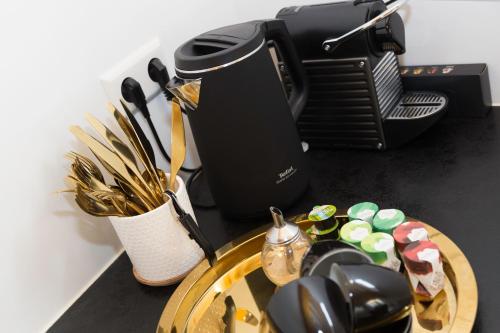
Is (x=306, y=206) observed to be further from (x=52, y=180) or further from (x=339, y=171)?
(x=52, y=180)

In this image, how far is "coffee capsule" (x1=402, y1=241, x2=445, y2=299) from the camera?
590 millimetres

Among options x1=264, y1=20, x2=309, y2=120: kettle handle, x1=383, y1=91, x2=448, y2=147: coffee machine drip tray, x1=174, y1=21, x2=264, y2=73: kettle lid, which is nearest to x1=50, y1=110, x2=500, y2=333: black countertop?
x1=383, y1=91, x2=448, y2=147: coffee machine drip tray

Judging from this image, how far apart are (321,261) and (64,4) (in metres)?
0.50

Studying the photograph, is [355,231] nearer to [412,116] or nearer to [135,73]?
[412,116]

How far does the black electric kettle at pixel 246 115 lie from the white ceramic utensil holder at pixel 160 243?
7 centimetres

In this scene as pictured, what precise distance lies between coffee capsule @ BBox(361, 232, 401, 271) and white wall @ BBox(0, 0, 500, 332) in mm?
406

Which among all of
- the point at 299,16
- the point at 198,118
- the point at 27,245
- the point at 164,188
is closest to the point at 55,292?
the point at 27,245

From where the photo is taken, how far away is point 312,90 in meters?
0.89

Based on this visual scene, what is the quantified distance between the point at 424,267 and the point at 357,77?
0.34m

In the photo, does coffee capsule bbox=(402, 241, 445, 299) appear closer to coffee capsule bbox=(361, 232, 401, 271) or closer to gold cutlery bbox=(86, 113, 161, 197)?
coffee capsule bbox=(361, 232, 401, 271)

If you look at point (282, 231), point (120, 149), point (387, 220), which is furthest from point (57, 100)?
point (387, 220)

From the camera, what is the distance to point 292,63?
0.80 m

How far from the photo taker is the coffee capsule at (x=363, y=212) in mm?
687

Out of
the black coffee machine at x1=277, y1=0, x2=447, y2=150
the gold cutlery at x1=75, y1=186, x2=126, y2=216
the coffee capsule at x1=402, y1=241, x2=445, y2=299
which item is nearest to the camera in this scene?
the coffee capsule at x1=402, y1=241, x2=445, y2=299
